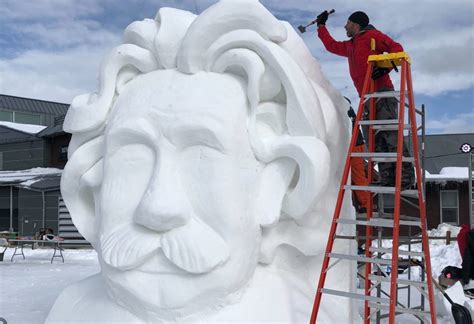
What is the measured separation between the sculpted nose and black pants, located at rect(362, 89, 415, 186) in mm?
1491

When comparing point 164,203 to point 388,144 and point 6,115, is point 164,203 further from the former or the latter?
point 6,115

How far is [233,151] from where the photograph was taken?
418 centimetres

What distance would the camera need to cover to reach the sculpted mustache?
3.96m

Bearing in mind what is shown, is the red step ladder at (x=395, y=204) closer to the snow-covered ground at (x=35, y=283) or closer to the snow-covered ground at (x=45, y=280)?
the snow-covered ground at (x=45, y=280)

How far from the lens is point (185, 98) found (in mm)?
4312

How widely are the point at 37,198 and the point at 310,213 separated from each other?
750 inches

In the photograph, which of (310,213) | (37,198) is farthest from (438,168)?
(310,213)

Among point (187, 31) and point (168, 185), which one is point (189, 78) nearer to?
point (187, 31)

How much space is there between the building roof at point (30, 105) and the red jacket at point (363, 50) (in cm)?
2775

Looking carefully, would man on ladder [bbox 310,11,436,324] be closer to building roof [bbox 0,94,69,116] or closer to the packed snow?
the packed snow

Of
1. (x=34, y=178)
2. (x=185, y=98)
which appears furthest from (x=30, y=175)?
(x=185, y=98)

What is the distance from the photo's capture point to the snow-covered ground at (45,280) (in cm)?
639

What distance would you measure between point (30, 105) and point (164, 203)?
2874cm

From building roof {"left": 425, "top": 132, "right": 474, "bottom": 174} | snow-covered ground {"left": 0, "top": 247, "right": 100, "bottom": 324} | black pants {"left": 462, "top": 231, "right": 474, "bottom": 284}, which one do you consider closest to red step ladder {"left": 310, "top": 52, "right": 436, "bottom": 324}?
black pants {"left": 462, "top": 231, "right": 474, "bottom": 284}
